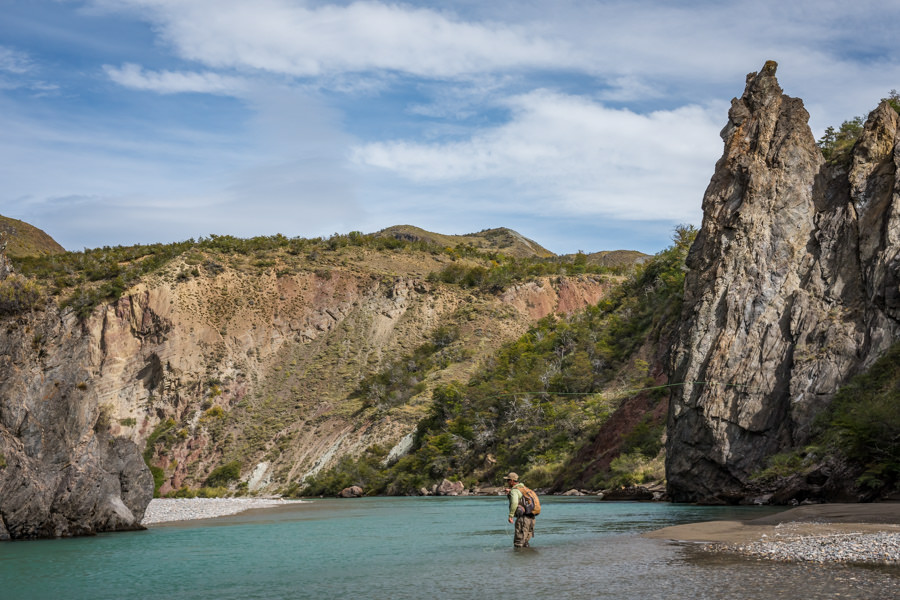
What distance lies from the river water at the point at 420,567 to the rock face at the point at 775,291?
7347 mm

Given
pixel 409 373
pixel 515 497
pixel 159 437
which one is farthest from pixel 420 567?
pixel 159 437

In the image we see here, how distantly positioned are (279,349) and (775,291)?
69.7 meters

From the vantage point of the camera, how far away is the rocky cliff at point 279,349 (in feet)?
270

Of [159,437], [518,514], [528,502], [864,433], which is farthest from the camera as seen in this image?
[159,437]

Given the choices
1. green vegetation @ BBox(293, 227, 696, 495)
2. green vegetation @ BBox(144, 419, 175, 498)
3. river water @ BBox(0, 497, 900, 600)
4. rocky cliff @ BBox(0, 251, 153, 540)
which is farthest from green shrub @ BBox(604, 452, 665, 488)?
green vegetation @ BBox(144, 419, 175, 498)

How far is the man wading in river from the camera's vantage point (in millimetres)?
19406

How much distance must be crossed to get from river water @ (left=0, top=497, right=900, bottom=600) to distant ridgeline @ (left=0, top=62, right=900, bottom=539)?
189 inches

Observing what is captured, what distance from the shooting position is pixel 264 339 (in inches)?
3826

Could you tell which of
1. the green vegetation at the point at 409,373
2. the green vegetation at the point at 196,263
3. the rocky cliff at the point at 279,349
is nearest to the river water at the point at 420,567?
the rocky cliff at the point at 279,349

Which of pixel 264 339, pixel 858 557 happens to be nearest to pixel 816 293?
pixel 858 557

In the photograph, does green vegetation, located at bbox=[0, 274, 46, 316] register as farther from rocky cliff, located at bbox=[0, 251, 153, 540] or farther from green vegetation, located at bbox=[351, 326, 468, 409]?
green vegetation, located at bbox=[351, 326, 468, 409]

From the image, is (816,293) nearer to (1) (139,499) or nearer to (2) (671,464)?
(2) (671,464)

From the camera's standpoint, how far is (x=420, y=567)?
725 inches

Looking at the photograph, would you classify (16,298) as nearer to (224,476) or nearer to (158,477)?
(158,477)
